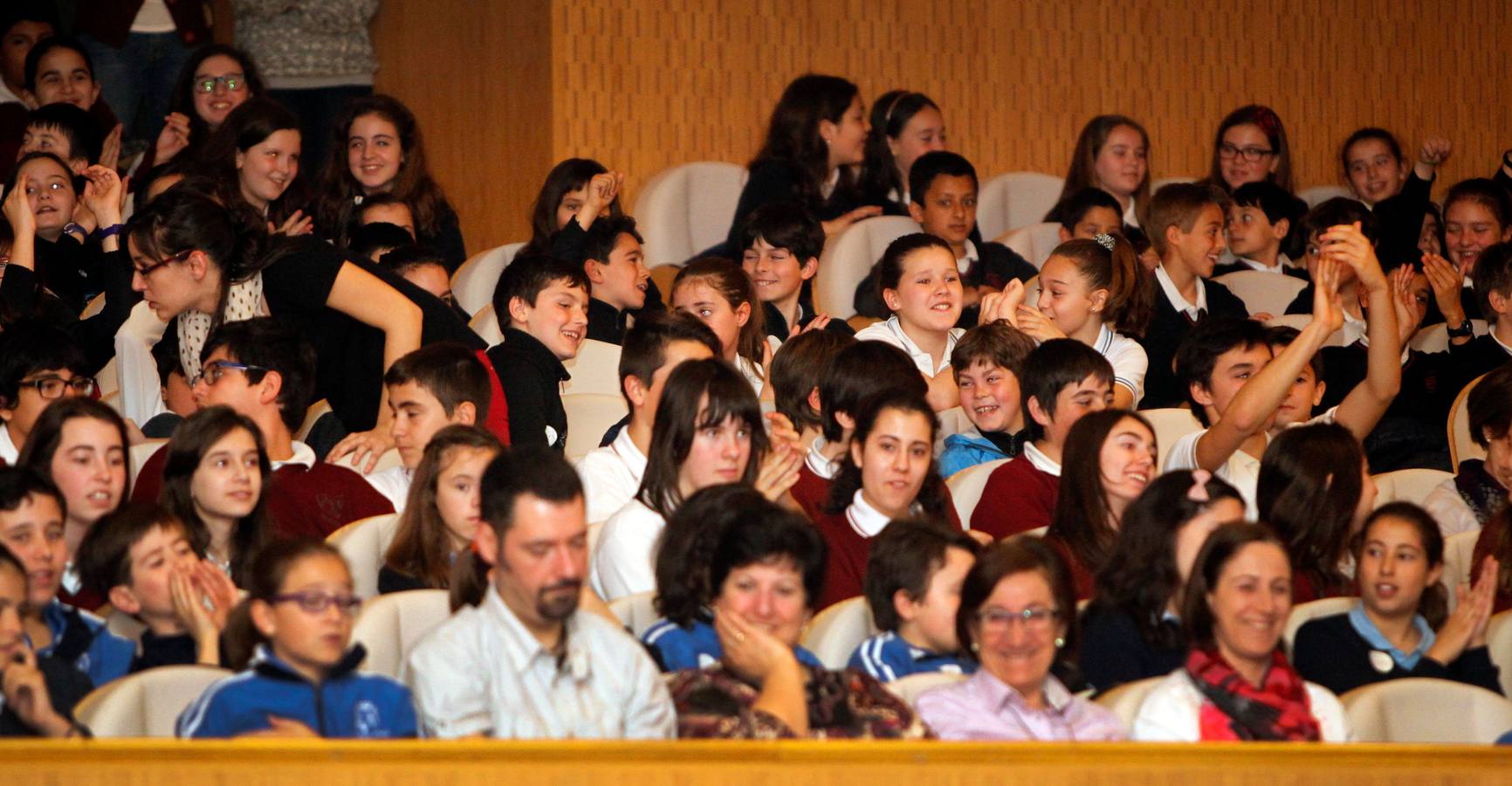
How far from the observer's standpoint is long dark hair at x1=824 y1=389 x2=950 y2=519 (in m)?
3.63

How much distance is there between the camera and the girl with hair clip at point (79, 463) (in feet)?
11.1

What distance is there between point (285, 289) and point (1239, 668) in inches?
83.1

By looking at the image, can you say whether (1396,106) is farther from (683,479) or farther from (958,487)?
(683,479)

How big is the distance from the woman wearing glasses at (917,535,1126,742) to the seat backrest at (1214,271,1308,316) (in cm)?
320

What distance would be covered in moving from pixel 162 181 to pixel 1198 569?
10.8 feet

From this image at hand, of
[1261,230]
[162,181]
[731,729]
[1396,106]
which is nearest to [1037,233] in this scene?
[1261,230]

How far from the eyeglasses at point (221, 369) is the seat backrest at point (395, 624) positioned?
40.4 inches

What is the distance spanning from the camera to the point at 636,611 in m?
3.12

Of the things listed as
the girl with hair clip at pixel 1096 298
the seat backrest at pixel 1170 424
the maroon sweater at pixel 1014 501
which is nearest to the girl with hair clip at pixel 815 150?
the girl with hair clip at pixel 1096 298

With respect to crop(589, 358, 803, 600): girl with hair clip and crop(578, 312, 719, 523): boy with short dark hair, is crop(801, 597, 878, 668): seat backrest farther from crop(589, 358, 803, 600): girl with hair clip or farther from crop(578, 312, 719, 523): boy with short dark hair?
crop(578, 312, 719, 523): boy with short dark hair

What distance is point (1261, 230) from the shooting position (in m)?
6.30

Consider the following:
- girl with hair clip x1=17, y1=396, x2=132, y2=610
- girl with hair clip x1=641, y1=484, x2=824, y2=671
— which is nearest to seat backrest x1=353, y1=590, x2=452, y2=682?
girl with hair clip x1=641, y1=484, x2=824, y2=671

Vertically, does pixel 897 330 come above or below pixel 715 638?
above

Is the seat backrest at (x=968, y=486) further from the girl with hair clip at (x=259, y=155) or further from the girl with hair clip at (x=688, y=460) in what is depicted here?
the girl with hair clip at (x=259, y=155)
